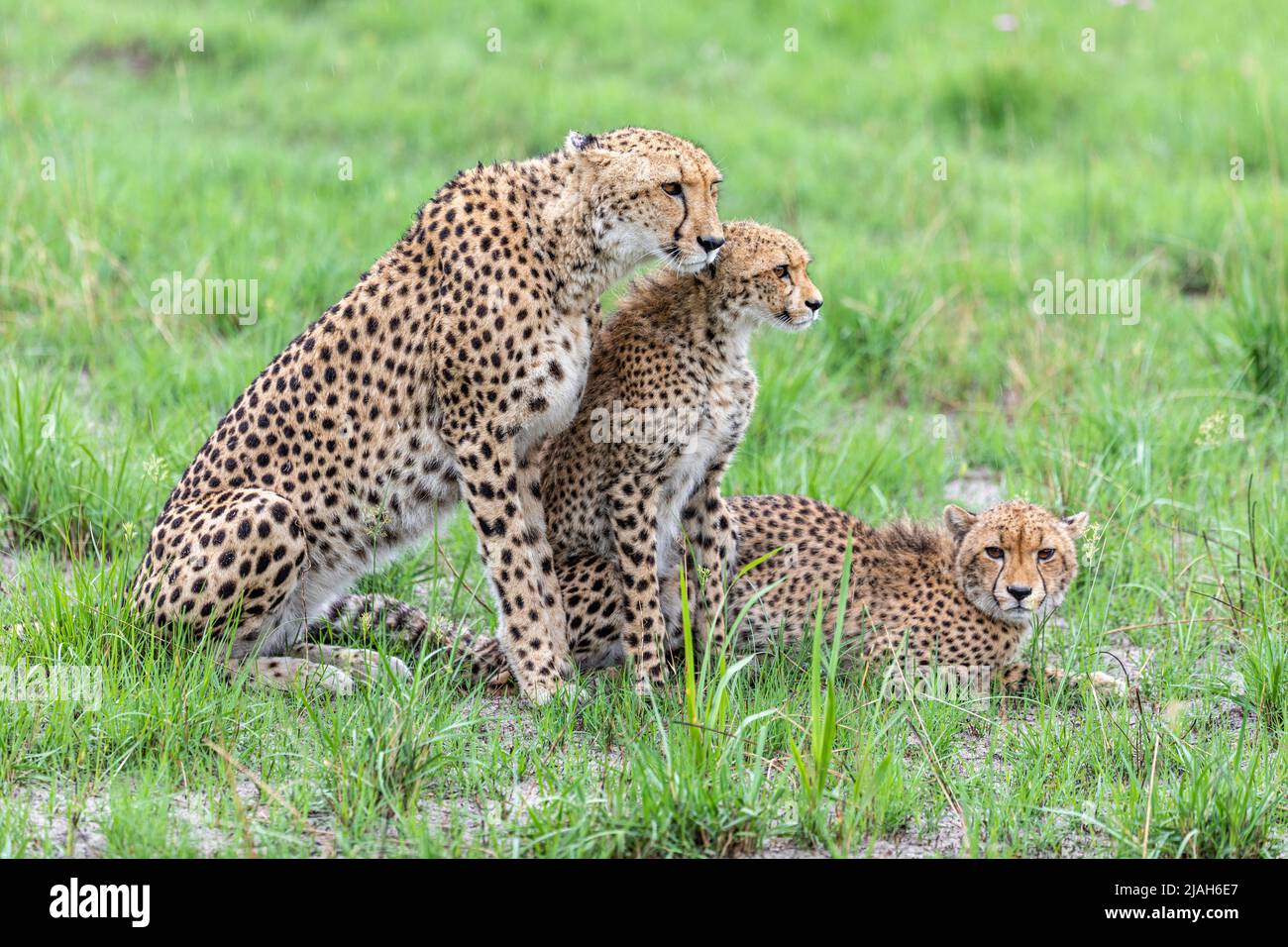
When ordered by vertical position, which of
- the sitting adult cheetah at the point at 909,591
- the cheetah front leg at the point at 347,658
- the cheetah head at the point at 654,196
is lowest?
the cheetah front leg at the point at 347,658

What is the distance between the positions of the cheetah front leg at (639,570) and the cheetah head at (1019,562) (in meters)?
0.89

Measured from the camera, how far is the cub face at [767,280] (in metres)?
4.25

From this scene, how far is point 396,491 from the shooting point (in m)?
4.18

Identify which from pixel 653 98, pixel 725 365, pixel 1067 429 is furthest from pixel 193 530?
pixel 653 98

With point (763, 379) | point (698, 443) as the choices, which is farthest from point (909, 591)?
point (763, 379)

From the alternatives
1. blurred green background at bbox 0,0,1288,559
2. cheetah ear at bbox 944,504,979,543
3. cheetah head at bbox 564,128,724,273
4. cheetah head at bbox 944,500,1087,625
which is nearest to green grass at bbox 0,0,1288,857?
blurred green background at bbox 0,0,1288,559

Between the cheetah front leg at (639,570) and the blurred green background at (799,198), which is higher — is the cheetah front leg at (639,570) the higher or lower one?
the lower one

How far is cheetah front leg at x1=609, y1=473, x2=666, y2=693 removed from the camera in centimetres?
418

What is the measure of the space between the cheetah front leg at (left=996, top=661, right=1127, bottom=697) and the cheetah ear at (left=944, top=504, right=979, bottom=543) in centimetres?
40

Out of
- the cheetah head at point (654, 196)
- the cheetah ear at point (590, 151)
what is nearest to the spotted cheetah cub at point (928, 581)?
the cheetah head at point (654, 196)

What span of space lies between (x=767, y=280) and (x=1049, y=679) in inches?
52.1

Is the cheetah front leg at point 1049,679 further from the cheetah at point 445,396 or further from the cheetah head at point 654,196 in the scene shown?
the cheetah head at point 654,196

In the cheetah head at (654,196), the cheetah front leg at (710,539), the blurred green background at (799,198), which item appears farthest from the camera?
the blurred green background at (799,198)

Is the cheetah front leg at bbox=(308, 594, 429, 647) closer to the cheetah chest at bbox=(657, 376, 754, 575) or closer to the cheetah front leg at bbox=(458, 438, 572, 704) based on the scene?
the cheetah front leg at bbox=(458, 438, 572, 704)
